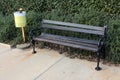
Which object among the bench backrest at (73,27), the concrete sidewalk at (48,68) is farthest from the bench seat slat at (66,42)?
the concrete sidewalk at (48,68)

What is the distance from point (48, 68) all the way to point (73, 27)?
1147 mm

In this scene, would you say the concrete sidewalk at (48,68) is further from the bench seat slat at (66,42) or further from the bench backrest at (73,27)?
the bench backrest at (73,27)

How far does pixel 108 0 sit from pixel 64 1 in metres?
1.32

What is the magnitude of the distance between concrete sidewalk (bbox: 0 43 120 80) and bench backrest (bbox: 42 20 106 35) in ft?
2.08

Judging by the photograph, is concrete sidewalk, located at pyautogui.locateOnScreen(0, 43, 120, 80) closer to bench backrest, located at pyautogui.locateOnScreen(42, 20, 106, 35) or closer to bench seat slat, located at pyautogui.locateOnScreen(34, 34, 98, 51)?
bench seat slat, located at pyautogui.locateOnScreen(34, 34, 98, 51)

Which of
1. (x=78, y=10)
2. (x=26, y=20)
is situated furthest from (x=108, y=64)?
(x=26, y=20)

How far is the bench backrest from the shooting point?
4.91m

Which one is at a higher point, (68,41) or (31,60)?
(68,41)

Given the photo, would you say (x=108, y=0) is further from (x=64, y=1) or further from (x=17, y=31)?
(x=17, y=31)

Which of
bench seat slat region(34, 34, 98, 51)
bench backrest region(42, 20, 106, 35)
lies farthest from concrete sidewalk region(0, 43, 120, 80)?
bench backrest region(42, 20, 106, 35)

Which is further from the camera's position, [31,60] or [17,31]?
[17,31]

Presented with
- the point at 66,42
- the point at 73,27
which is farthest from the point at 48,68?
the point at 73,27

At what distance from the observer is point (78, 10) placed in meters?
6.45

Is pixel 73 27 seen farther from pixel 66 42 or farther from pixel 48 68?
pixel 48 68
